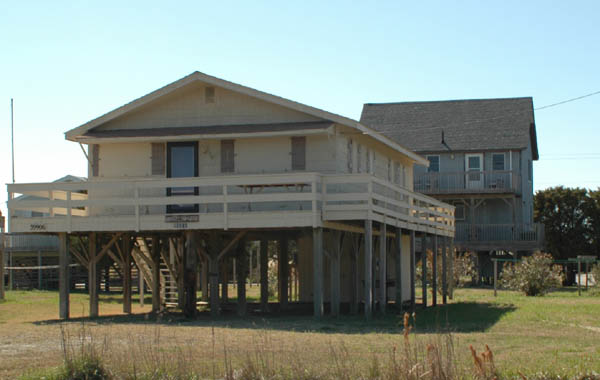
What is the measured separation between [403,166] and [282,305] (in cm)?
852

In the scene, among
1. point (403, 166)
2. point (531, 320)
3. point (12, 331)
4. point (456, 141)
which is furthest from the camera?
point (456, 141)

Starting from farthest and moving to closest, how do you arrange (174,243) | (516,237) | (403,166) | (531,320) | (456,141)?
(456,141) < (516,237) < (403,166) < (174,243) < (531,320)

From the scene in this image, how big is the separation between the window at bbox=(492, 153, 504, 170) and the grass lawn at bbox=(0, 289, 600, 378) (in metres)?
25.6

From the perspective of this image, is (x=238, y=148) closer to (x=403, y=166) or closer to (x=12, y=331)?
(x=12, y=331)

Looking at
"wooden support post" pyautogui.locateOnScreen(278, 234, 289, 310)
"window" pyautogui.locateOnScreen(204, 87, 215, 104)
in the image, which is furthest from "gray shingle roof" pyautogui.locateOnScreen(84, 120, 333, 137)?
"wooden support post" pyautogui.locateOnScreen(278, 234, 289, 310)

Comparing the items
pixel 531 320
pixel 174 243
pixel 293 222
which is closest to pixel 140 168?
pixel 174 243

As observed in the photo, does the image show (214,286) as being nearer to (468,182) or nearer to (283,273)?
(283,273)

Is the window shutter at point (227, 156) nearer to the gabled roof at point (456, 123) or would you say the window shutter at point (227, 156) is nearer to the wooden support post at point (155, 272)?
the wooden support post at point (155, 272)

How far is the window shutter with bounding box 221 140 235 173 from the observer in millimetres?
25172

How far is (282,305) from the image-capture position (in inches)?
1143

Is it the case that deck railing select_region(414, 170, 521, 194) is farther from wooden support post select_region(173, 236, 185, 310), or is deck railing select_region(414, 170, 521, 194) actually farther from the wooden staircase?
wooden support post select_region(173, 236, 185, 310)

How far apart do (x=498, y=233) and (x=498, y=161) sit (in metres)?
4.54

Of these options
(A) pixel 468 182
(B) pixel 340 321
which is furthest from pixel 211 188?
(A) pixel 468 182

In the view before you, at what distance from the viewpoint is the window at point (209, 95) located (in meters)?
25.6
